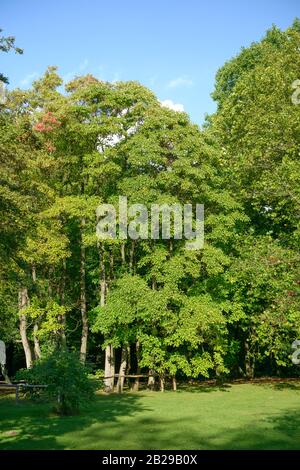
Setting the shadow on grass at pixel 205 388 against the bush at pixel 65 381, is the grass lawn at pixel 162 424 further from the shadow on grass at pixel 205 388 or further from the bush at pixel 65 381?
the shadow on grass at pixel 205 388

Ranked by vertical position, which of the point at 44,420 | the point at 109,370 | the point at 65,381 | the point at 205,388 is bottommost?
the point at 205,388

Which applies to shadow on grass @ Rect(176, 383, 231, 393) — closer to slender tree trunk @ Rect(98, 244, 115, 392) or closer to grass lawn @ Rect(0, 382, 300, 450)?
grass lawn @ Rect(0, 382, 300, 450)

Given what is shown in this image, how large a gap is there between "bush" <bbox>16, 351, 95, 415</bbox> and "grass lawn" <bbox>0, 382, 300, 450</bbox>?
616mm

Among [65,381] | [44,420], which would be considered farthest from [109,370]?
[44,420]

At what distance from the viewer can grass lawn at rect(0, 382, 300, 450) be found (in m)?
13.4

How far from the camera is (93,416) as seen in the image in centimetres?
1884

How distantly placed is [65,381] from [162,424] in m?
4.23

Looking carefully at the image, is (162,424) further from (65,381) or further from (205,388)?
(205,388)

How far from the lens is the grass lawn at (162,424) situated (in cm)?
1341

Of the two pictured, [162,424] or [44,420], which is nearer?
[162,424]

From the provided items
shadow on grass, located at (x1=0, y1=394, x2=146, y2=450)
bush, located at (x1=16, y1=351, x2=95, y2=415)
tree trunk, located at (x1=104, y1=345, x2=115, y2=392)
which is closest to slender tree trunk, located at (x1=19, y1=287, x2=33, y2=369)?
tree trunk, located at (x1=104, y1=345, x2=115, y2=392)

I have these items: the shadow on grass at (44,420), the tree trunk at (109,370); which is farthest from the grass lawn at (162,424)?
the tree trunk at (109,370)

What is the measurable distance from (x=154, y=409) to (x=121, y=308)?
24.4 feet

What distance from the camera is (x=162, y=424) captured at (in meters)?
16.8
